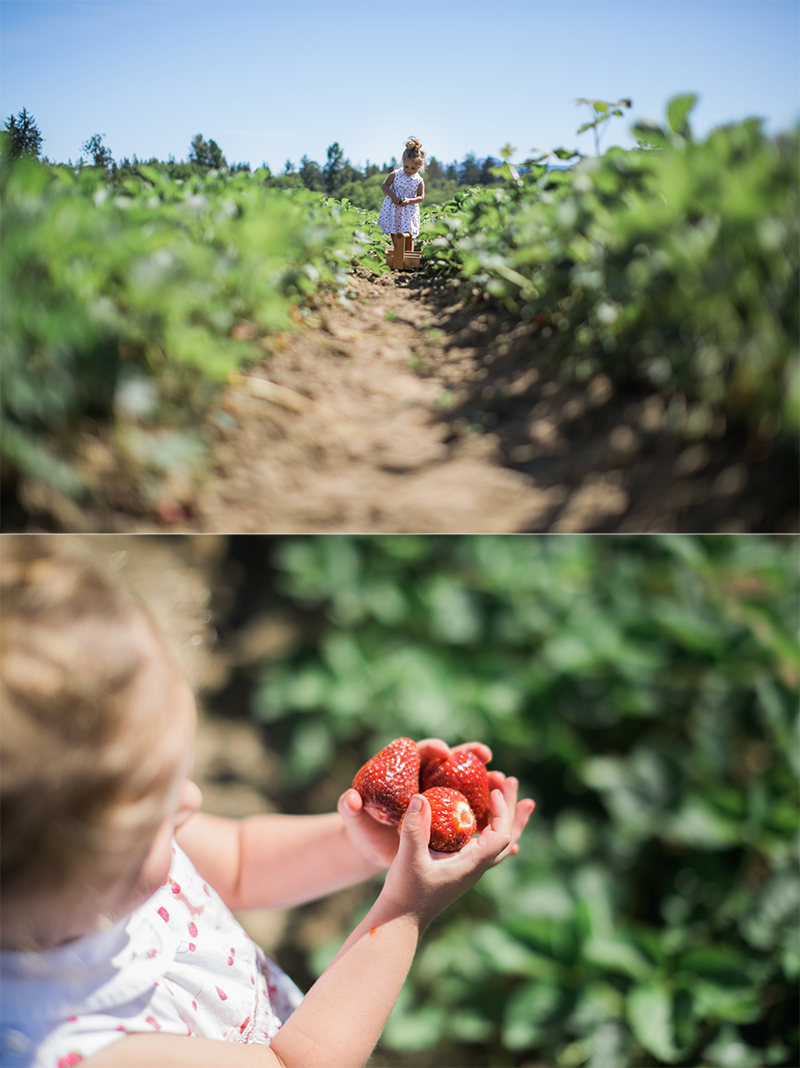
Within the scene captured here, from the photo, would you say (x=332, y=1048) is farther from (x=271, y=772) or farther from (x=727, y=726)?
(x=271, y=772)

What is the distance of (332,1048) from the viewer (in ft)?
2.18

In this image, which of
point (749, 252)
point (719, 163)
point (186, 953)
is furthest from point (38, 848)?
point (719, 163)

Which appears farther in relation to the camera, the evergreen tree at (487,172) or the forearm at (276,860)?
the evergreen tree at (487,172)

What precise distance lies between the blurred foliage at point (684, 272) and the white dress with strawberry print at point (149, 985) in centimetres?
81

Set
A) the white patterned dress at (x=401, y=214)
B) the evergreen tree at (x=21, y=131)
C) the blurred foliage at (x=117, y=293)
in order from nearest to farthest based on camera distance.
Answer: the blurred foliage at (x=117, y=293)
the evergreen tree at (x=21, y=131)
the white patterned dress at (x=401, y=214)

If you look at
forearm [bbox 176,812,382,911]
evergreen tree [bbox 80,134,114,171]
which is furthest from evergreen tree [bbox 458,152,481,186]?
forearm [bbox 176,812,382,911]

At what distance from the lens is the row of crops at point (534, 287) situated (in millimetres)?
785

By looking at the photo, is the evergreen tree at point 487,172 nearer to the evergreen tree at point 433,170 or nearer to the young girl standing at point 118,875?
the evergreen tree at point 433,170

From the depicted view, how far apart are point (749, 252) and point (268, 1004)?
103cm

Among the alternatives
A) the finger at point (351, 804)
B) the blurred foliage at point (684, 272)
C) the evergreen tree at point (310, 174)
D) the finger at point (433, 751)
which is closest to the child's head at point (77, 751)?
the finger at point (351, 804)

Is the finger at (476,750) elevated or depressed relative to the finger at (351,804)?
elevated

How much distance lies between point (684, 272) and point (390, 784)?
0.67 metres

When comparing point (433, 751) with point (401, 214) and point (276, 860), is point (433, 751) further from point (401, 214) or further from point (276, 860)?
point (401, 214)

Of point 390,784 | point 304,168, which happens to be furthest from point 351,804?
point 304,168
